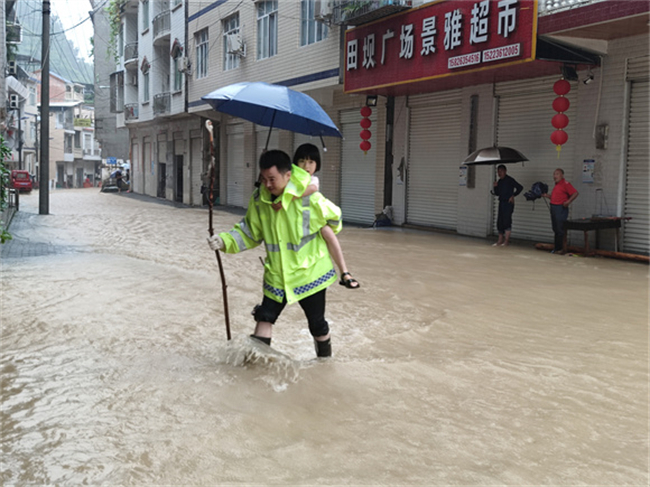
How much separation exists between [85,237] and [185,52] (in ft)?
55.0

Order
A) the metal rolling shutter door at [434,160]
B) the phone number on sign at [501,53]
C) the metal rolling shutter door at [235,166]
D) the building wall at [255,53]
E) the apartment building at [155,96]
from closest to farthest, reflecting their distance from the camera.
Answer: the phone number on sign at [501,53]
the metal rolling shutter door at [434,160]
the building wall at [255,53]
the metal rolling shutter door at [235,166]
the apartment building at [155,96]

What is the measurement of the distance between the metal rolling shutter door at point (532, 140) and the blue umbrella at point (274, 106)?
31.3 ft

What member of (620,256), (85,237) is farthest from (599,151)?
(85,237)

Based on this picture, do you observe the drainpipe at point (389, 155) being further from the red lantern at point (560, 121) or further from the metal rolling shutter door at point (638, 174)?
the metal rolling shutter door at point (638, 174)

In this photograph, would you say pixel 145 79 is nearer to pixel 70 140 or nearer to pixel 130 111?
pixel 130 111

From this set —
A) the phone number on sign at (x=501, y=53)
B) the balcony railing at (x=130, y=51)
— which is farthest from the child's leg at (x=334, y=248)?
the balcony railing at (x=130, y=51)

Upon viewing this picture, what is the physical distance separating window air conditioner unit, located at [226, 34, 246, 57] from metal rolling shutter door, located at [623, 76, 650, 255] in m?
15.3

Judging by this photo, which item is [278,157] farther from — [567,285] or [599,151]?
[599,151]

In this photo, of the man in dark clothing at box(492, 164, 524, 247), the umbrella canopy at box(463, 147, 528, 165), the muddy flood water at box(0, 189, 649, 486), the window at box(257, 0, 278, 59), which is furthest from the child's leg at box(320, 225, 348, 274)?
the window at box(257, 0, 278, 59)

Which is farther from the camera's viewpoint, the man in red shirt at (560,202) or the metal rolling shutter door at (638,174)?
the man in red shirt at (560,202)

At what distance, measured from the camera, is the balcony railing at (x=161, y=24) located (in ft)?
109

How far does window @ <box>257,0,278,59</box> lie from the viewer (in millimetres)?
22719

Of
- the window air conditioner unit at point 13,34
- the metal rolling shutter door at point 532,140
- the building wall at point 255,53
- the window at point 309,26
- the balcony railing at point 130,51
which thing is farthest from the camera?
the balcony railing at point 130,51

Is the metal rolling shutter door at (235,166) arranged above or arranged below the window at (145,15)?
below
